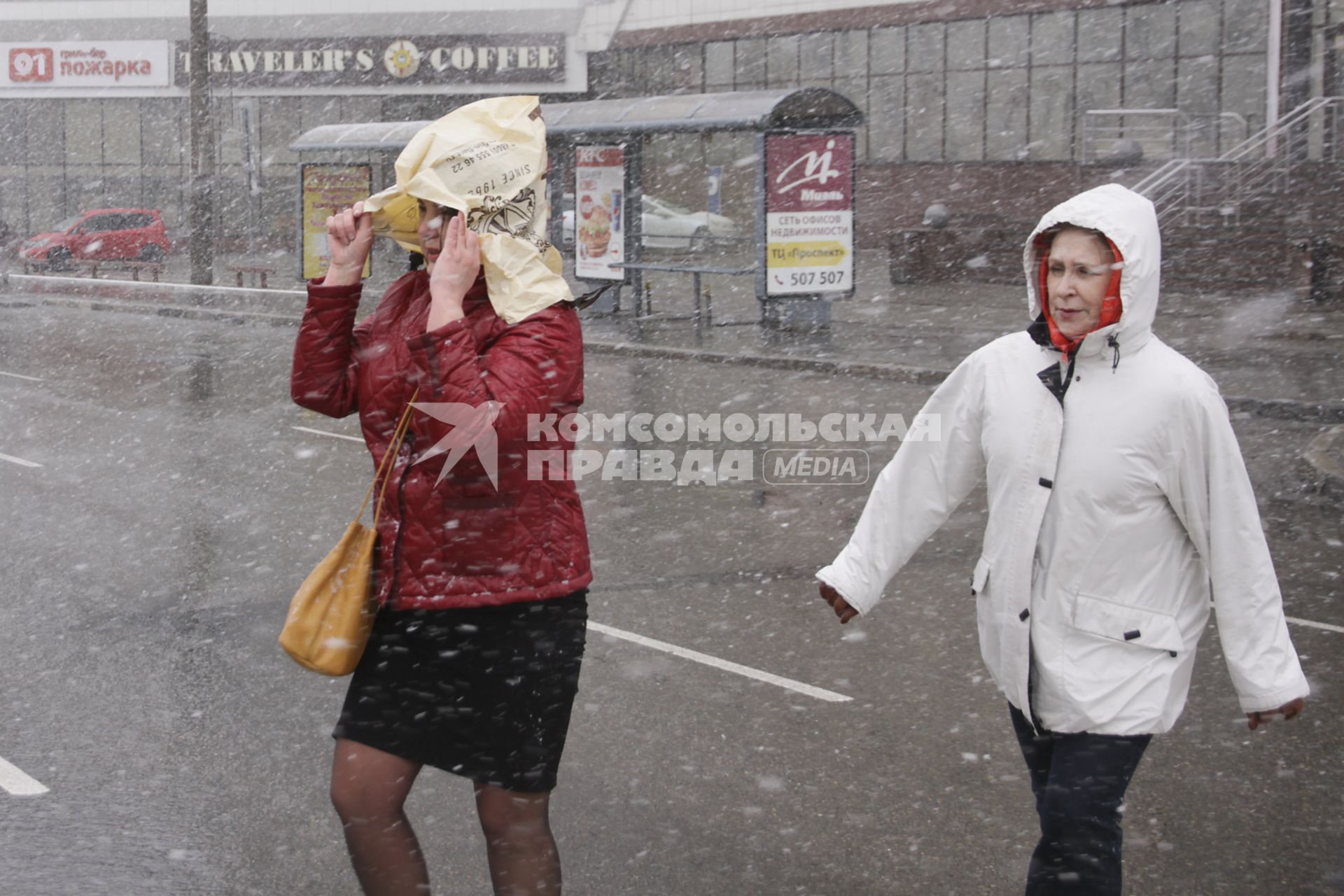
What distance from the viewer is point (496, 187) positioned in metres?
3.10

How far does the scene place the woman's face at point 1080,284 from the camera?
129 inches

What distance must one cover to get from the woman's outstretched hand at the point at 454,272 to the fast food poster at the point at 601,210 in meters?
18.4

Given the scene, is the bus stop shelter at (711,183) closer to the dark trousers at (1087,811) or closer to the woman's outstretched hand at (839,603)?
the woman's outstretched hand at (839,603)

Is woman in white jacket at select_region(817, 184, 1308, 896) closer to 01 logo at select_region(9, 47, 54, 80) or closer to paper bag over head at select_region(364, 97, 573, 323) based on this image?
paper bag over head at select_region(364, 97, 573, 323)

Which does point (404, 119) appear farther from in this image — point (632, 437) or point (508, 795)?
point (508, 795)

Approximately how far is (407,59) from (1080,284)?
142 ft

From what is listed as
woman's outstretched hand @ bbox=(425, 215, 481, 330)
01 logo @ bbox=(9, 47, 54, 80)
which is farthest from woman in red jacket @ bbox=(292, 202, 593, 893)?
01 logo @ bbox=(9, 47, 54, 80)

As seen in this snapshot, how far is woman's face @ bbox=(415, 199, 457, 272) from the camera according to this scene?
124 inches

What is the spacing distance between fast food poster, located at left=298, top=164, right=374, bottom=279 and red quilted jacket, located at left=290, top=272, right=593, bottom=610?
21.8 meters

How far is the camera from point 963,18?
36000 millimetres

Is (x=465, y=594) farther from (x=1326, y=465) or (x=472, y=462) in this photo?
(x=1326, y=465)

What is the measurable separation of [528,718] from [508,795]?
16 centimetres

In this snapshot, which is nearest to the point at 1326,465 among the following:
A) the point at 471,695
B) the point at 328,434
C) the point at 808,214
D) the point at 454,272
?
the point at 328,434

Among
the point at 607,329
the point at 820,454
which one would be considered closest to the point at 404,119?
the point at 607,329
